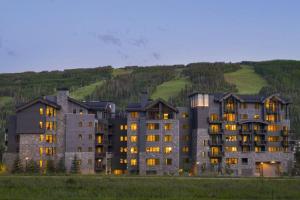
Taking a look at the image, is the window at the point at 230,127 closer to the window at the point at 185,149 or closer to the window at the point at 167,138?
the window at the point at 185,149

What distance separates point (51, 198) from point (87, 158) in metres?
54.3

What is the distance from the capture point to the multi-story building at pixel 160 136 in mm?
110000

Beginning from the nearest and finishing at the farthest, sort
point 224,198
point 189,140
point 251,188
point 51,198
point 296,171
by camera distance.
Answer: point 51,198 < point 224,198 < point 251,188 < point 296,171 < point 189,140

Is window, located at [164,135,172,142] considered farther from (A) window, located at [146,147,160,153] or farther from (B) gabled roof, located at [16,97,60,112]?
(B) gabled roof, located at [16,97,60,112]

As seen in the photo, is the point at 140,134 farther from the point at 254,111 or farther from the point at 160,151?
the point at 254,111

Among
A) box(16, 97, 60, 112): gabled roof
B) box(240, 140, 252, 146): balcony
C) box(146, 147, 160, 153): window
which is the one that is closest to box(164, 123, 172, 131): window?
box(146, 147, 160, 153): window

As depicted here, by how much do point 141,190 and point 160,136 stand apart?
49.1 meters

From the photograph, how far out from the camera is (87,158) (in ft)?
362

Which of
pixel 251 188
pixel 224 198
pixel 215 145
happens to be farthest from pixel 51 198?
pixel 215 145

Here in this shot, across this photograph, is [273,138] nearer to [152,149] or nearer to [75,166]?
[152,149]

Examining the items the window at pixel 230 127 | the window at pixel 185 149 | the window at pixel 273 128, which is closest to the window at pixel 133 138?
the window at pixel 185 149

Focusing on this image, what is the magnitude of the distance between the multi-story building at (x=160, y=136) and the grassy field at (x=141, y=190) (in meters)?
39.4

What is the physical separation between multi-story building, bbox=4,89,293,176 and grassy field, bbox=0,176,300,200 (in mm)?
39402

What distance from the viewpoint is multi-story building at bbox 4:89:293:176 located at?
110000 millimetres
